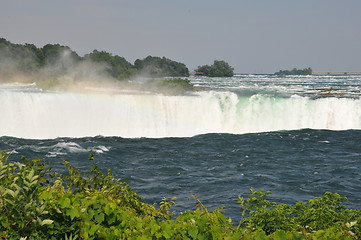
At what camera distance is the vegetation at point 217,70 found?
97.2m

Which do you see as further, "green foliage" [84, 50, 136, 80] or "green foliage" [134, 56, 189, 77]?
"green foliage" [134, 56, 189, 77]

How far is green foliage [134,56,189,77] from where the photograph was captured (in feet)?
274

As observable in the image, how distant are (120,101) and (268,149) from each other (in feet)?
30.2

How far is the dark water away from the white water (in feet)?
6.71

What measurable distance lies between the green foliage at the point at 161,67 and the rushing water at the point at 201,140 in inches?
2189

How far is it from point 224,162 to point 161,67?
70376 millimetres

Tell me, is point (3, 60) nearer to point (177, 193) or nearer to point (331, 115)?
point (331, 115)

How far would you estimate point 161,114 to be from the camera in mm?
25812

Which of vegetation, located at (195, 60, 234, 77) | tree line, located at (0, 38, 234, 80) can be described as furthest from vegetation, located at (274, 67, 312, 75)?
tree line, located at (0, 38, 234, 80)

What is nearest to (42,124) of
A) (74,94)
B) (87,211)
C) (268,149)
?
(74,94)

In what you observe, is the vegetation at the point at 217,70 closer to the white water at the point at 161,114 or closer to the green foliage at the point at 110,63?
the green foliage at the point at 110,63

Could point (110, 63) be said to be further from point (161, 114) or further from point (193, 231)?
point (193, 231)

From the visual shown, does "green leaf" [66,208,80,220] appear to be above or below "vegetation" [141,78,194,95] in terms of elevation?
above

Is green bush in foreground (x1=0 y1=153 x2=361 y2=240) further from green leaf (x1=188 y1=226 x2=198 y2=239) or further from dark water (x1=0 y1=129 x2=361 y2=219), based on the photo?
dark water (x1=0 y1=129 x2=361 y2=219)
